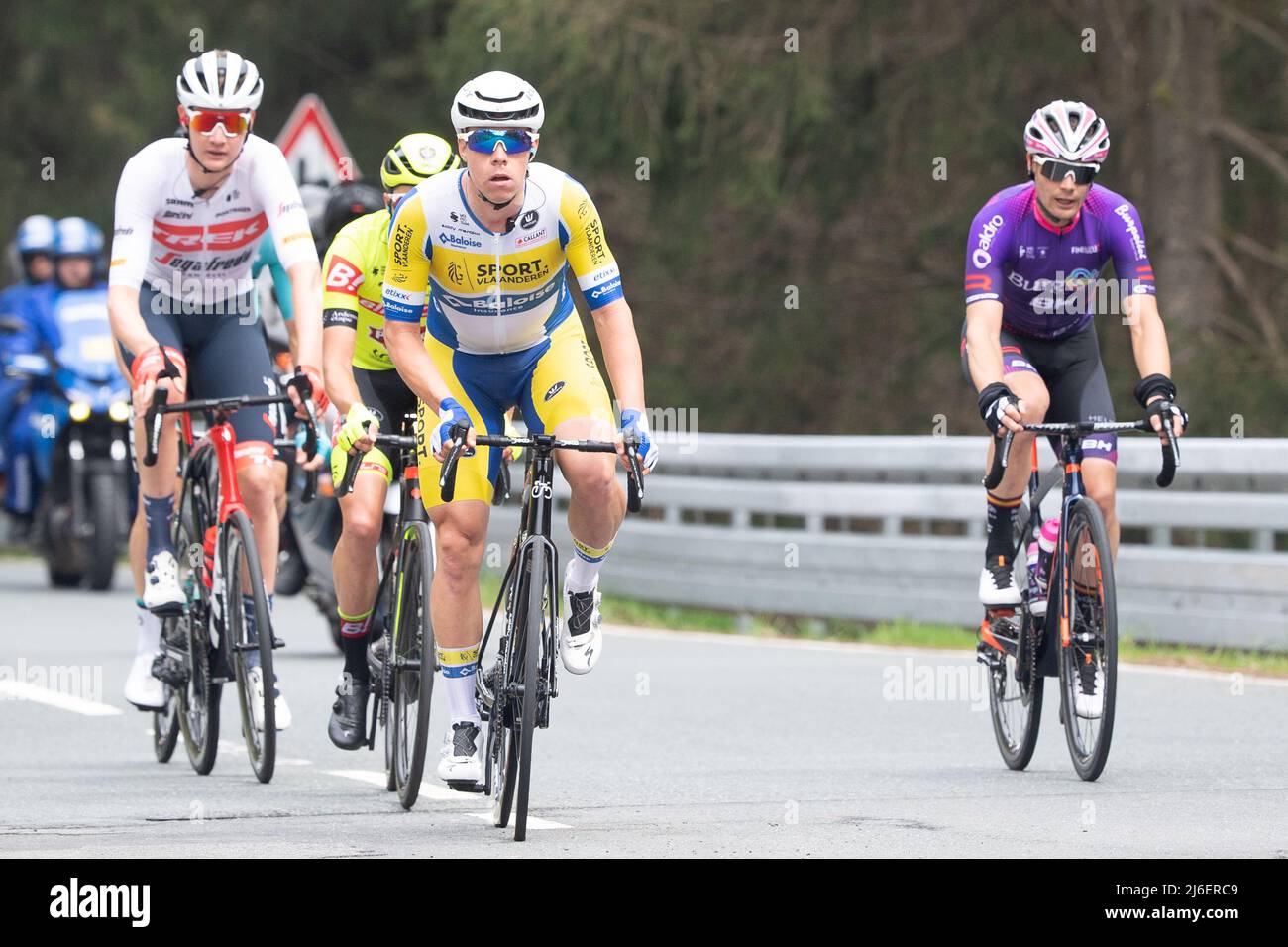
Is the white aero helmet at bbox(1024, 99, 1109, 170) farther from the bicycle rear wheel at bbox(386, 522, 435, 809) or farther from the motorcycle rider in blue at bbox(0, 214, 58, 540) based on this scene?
the motorcycle rider in blue at bbox(0, 214, 58, 540)

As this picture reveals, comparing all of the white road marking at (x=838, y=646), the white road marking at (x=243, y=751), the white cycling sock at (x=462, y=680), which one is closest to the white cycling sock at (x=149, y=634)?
the white road marking at (x=243, y=751)

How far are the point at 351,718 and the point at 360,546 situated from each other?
0.61 meters

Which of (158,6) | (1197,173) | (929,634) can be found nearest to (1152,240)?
(1197,173)

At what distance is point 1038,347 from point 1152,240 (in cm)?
1110

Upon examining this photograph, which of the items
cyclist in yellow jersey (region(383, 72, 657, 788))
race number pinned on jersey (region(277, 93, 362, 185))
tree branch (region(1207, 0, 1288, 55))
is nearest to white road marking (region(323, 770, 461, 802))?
cyclist in yellow jersey (region(383, 72, 657, 788))

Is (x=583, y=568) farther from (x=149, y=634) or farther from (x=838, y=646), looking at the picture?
(x=838, y=646)

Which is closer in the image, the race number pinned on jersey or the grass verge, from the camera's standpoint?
the grass verge

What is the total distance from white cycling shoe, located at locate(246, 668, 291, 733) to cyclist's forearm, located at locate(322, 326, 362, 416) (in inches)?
38.6

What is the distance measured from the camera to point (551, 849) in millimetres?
7738

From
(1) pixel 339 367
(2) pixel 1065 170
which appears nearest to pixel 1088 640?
(2) pixel 1065 170

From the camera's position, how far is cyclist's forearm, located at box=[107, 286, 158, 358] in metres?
9.52

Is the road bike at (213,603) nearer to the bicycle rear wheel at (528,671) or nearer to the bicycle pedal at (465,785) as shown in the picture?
the bicycle pedal at (465,785)

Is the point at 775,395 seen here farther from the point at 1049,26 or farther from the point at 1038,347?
the point at 1038,347

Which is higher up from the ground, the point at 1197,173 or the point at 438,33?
the point at 438,33
